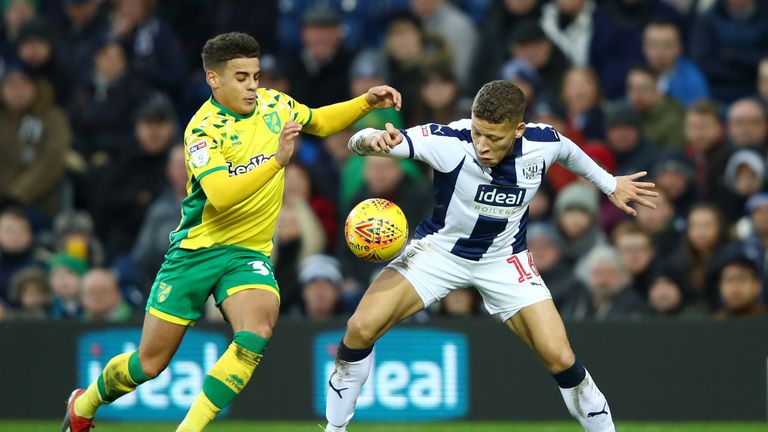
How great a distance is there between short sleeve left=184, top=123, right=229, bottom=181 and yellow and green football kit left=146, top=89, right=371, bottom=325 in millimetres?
10

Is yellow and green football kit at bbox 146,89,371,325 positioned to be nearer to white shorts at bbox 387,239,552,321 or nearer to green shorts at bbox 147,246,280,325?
green shorts at bbox 147,246,280,325

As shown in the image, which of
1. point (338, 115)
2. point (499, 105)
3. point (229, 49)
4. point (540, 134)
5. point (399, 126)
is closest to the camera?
point (499, 105)

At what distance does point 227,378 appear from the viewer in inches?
326

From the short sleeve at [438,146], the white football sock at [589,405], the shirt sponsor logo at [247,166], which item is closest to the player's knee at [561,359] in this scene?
the white football sock at [589,405]

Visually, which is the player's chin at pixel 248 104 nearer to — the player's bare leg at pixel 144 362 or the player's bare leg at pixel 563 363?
the player's bare leg at pixel 144 362

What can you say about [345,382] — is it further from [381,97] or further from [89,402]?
[381,97]

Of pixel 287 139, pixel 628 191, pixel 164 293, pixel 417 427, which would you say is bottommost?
pixel 417 427

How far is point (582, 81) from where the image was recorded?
13.8 m

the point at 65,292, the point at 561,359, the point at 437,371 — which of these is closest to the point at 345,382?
the point at 561,359

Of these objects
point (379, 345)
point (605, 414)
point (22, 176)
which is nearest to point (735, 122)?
point (379, 345)

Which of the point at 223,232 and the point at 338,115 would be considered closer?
the point at 223,232

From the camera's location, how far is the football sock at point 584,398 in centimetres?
859

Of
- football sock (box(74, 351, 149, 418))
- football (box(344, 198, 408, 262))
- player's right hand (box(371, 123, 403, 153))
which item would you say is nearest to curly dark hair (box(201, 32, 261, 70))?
player's right hand (box(371, 123, 403, 153))

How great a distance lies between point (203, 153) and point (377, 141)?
3.36 ft
